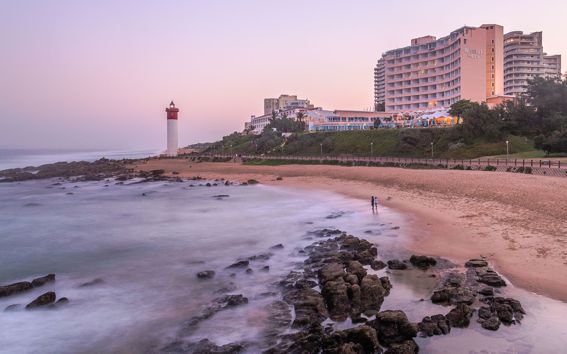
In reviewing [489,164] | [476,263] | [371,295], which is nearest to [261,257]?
[371,295]

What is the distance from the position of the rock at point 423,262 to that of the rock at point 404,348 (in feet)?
18.3

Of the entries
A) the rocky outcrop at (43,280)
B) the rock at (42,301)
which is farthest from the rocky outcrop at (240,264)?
the rocky outcrop at (43,280)

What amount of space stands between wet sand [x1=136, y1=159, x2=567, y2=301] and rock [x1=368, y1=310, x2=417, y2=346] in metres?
4.69

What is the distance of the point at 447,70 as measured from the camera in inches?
3590

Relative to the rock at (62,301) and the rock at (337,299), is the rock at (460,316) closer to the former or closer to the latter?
the rock at (337,299)

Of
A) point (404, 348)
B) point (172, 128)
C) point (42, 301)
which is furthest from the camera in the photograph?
point (172, 128)

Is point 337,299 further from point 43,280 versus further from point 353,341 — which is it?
point 43,280

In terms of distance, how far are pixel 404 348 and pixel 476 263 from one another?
255 inches

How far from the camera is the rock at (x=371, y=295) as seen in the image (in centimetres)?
1105

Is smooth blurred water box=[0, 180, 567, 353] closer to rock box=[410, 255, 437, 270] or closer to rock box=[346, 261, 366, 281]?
rock box=[410, 255, 437, 270]

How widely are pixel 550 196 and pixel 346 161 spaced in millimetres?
34372

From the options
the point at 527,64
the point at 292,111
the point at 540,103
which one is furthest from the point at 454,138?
the point at 527,64

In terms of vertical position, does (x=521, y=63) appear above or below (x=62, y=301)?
above

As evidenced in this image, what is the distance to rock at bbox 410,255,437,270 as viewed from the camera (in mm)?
13984
